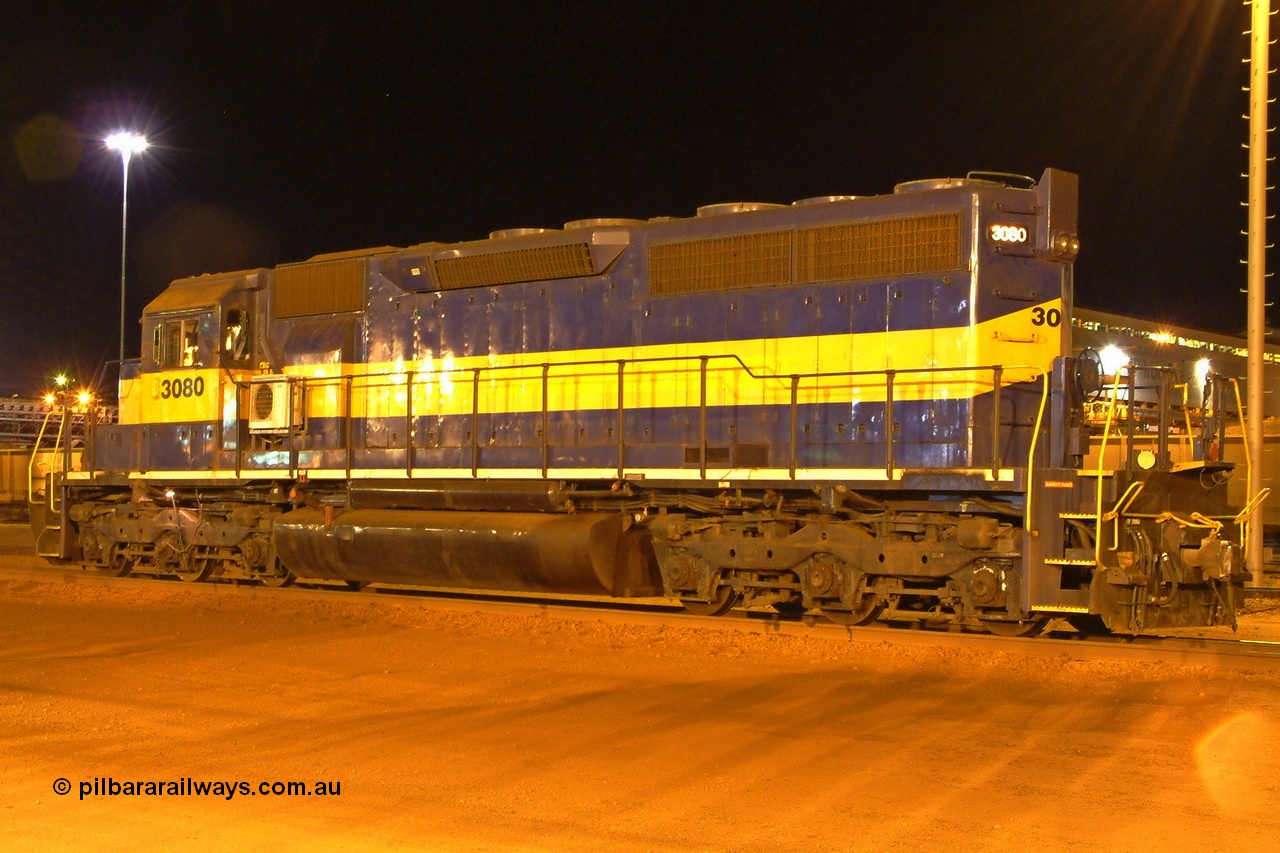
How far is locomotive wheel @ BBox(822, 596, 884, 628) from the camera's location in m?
10.3

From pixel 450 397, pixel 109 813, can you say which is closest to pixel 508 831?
pixel 109 813

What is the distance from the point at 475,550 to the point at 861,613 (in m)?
3.93

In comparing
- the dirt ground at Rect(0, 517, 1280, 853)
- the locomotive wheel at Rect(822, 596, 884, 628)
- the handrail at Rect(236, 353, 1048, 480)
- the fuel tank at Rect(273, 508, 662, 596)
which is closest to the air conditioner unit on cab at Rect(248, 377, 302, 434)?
the handrail at Rect(236, 353, 1048, 480)

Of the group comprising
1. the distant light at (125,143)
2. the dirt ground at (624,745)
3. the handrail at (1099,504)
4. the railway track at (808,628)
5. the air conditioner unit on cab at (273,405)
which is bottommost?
A: the dirt ground at (624,745)

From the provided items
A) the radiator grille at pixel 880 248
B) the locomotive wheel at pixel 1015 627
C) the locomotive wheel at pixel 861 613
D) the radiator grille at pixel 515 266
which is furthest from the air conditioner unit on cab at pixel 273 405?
the locomotive wheel at pixel 1015 627

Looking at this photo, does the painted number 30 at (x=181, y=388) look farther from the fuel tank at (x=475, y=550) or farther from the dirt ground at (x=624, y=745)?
the dirt ground at (x=624, y=745)

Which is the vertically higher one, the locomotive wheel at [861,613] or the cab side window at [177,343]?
the cab side window at [177,343]

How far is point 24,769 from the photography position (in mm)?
5977

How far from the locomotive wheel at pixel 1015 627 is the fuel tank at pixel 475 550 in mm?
3220

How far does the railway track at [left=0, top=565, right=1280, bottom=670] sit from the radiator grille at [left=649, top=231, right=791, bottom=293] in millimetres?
3112

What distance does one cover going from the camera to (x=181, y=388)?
14.9m

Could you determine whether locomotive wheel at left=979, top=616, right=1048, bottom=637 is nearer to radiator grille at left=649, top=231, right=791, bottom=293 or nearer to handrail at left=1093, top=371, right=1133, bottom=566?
handrail at left=1093, top=371, right=1133, bottom=566

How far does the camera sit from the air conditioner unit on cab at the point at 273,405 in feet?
45.6

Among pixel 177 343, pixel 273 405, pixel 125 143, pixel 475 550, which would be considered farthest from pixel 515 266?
pixel 125 143
